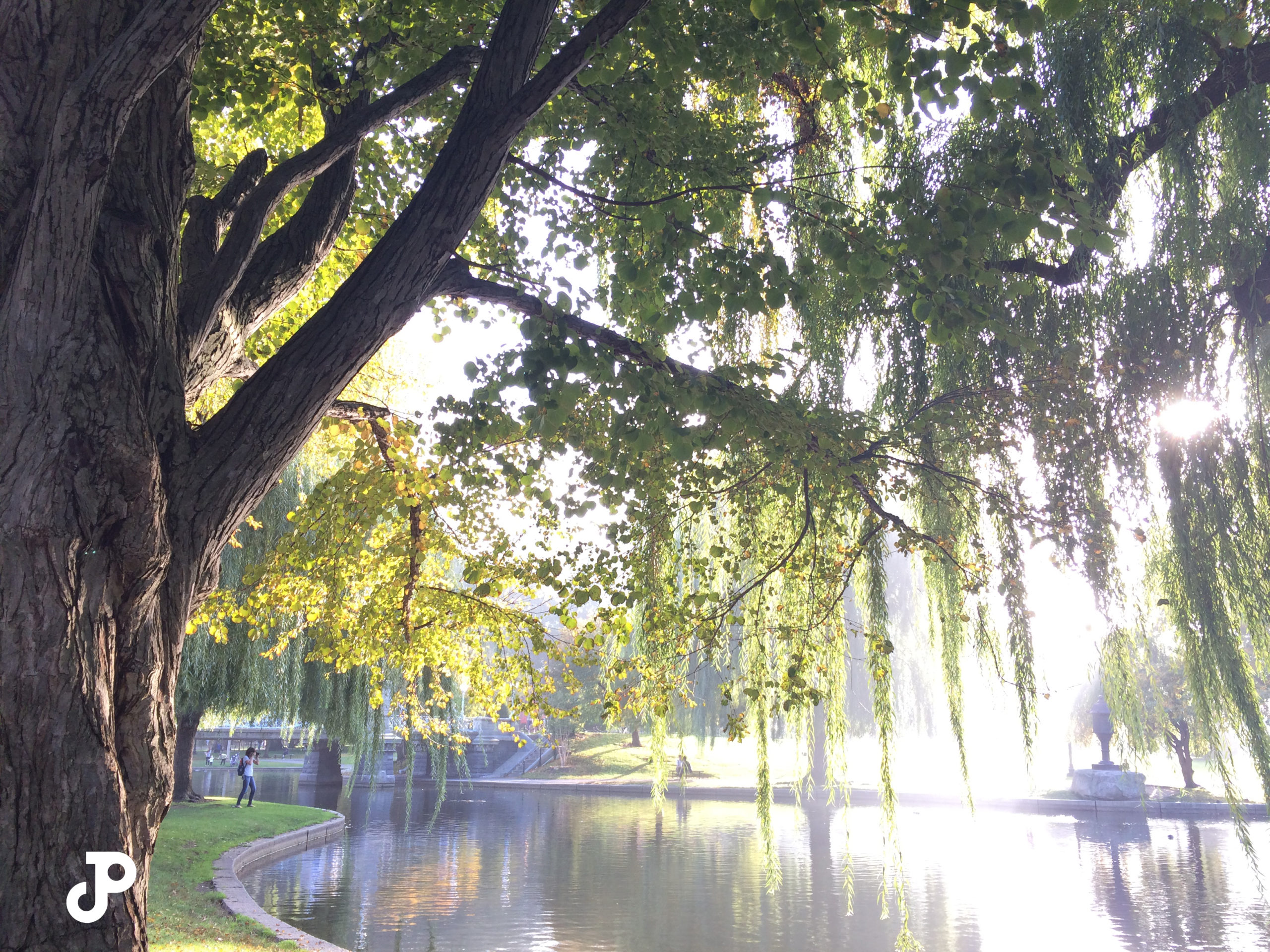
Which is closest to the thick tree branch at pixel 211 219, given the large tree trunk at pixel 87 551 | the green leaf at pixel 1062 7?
the large tree trunk at pixel 87 551

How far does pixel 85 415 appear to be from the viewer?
2977 mm

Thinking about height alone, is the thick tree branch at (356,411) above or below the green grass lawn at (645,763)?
above

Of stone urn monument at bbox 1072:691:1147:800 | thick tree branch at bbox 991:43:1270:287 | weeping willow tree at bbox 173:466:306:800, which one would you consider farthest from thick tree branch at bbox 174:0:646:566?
stone urn monument at bbox 1072:691:1147:800

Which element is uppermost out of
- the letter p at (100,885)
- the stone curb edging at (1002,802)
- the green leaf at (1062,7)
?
the green leaf at (1062,7)

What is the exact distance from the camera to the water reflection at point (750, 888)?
37.9 ft

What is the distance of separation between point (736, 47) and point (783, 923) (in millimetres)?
→ 11617

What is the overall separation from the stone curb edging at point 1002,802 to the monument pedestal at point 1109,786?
22 cm

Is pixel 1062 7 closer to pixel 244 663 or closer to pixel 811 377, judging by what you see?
pixel 811 377

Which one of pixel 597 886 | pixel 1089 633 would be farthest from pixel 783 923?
pixel 1089 633

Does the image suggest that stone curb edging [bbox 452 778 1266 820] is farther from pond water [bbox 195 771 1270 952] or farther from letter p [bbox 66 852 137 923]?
letter p [bbox 66 852 137 923]

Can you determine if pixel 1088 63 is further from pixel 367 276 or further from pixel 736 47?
pixel 367 276

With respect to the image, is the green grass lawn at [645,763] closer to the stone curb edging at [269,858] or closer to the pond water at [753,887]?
the pond water at [753,887]

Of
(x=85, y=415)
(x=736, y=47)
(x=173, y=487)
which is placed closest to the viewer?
(x=85, y=415)

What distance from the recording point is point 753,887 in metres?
14.9
